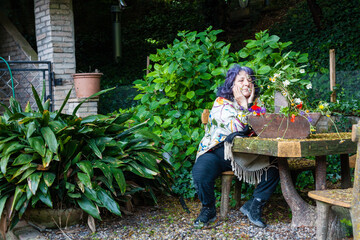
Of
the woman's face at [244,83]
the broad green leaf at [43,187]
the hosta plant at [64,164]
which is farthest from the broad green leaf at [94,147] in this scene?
the woman's face at [244,83]

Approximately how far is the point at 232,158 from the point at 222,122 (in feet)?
1.11

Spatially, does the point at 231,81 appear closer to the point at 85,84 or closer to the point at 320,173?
the point at 320,173

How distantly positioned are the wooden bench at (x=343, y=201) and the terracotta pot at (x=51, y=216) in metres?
1.94

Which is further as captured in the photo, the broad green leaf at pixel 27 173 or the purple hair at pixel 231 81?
the purple hair at pixel 231 81

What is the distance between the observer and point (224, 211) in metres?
3.60

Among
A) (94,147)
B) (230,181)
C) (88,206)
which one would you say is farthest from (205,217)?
(94,147)

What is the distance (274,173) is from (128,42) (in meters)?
11.2

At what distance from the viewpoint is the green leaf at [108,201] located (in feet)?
10.6

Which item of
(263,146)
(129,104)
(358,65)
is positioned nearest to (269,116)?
(263,146)

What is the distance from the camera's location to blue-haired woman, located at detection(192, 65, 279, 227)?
3340 mm

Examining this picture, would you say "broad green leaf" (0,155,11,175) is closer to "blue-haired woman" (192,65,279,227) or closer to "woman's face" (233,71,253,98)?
"blue-haired woman" (192,65,279,227)

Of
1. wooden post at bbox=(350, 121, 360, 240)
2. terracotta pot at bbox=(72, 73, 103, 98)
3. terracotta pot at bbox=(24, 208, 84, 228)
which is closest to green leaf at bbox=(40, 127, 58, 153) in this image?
terracotta pot at bbox=(24, 208, 84, 228)

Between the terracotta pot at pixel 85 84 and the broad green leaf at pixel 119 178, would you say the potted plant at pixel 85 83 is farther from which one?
the broad green leaf at pixel 119 178

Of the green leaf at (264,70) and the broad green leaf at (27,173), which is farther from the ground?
the green leaf at (264,70)
